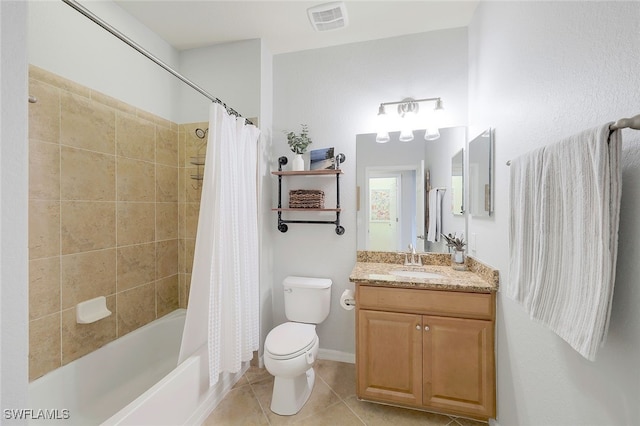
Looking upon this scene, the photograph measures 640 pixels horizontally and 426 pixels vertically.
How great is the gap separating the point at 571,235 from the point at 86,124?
2505mm

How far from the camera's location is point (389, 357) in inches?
65.1

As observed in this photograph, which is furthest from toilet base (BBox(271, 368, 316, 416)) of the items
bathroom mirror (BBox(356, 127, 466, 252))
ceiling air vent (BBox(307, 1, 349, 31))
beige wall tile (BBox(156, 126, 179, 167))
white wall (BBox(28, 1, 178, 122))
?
ceiling air vent (BBox(307, 1, 349, 31))

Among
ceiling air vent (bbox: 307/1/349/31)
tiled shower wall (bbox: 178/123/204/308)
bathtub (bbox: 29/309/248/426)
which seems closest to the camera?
bathtub (bbox: 29/309/248/426)

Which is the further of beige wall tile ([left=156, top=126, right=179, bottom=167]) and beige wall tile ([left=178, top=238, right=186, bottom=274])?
beige wall tile ([left=178, top=238, right=186, bottom=274])

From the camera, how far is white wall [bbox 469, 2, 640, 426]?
2.37 feet

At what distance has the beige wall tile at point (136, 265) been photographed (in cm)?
188

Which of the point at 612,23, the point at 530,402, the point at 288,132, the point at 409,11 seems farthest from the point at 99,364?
the point at 409,11

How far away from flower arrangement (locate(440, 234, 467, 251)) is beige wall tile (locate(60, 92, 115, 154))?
256 centimetres

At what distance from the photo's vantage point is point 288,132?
7.78 feet

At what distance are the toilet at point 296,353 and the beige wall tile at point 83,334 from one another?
1094 millimetres

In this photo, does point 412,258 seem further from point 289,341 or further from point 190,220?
point 190,220

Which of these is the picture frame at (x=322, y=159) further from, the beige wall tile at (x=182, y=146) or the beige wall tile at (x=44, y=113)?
the beige wall tile at (x=44, y=113)

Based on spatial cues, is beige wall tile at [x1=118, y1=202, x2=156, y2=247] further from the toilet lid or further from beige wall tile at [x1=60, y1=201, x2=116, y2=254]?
the toilet lid

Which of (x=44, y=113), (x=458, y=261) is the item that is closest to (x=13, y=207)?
(x=44, y=113)
